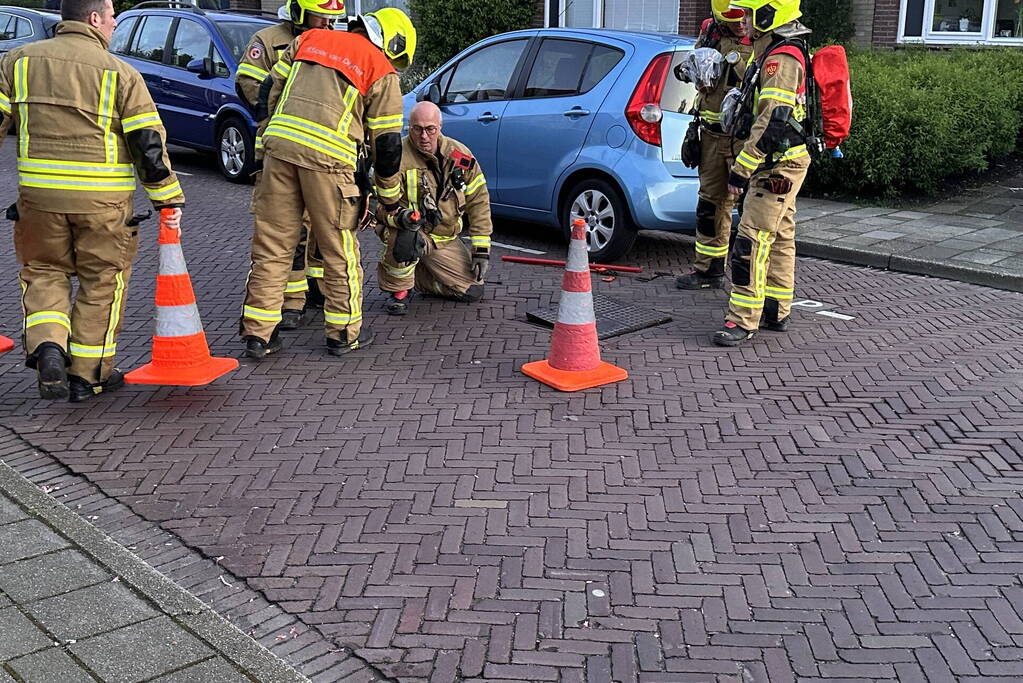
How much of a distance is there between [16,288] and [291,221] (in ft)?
8.79

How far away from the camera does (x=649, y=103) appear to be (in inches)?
307

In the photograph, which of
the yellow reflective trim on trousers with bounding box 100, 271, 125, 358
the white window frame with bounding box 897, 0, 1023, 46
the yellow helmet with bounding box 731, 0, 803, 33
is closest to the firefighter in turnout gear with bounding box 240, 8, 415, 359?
the yellow reflective trim on trousers with bounding box 100, 271, 125, 358

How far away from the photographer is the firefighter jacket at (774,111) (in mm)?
6023

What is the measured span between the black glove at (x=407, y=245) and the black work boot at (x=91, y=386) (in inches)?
74.2

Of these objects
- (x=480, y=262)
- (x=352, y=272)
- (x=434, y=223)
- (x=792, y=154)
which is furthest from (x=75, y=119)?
(x=792, y=154)

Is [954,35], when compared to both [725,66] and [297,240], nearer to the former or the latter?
[725,66]

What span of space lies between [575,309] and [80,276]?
8.26ft

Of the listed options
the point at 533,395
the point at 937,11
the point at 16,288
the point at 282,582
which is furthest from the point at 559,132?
the point at 937,11

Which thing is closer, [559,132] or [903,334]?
[903,334]

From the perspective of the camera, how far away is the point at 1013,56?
1241 centimetres

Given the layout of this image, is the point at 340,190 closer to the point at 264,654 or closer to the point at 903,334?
the point at 264,654

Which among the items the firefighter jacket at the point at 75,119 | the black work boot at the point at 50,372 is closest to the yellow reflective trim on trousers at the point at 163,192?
the firefighter jacket at the point at 75,119

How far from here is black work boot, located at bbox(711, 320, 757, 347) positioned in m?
6.36

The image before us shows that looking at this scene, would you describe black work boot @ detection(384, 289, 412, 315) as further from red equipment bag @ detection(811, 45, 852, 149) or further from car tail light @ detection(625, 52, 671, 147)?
red equipment bag @ detection(811, 45, 852, 149)
